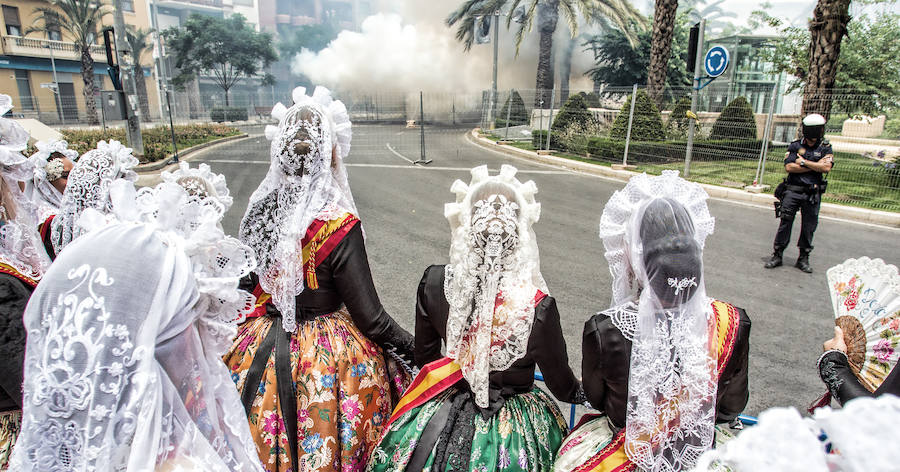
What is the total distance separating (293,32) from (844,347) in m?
87.2

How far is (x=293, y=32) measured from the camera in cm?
7912

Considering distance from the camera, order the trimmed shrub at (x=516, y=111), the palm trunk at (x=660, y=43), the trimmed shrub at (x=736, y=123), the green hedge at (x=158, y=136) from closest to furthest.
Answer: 1. the trimmed shrub at (x=736, y=123)
2. the palm trunk at (x=660, y=43)
3. the green hedge at (x=158, y=136)
4. the trimmed shrub at (x=516, y=111)

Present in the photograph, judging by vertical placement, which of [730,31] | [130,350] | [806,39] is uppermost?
[730,31]

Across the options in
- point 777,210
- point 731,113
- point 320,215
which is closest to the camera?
point 320,215

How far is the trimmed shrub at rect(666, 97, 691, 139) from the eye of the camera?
45.6ft

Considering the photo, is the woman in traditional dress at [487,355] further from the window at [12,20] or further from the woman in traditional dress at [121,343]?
the window at [12,20]

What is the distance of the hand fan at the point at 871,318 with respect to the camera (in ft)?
5.96

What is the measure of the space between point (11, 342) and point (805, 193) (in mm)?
6889

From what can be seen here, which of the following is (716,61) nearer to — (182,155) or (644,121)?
(644,121)

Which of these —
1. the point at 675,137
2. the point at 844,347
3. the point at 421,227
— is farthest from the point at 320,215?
the point at 675,137

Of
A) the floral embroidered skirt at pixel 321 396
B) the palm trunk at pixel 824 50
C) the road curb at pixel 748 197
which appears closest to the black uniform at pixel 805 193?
the road curb at pixel 748 197

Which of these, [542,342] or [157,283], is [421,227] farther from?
[157,283]

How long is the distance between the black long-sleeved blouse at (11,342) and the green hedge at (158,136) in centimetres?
1405

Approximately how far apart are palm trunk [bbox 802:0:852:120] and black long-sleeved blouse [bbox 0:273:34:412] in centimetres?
1269
